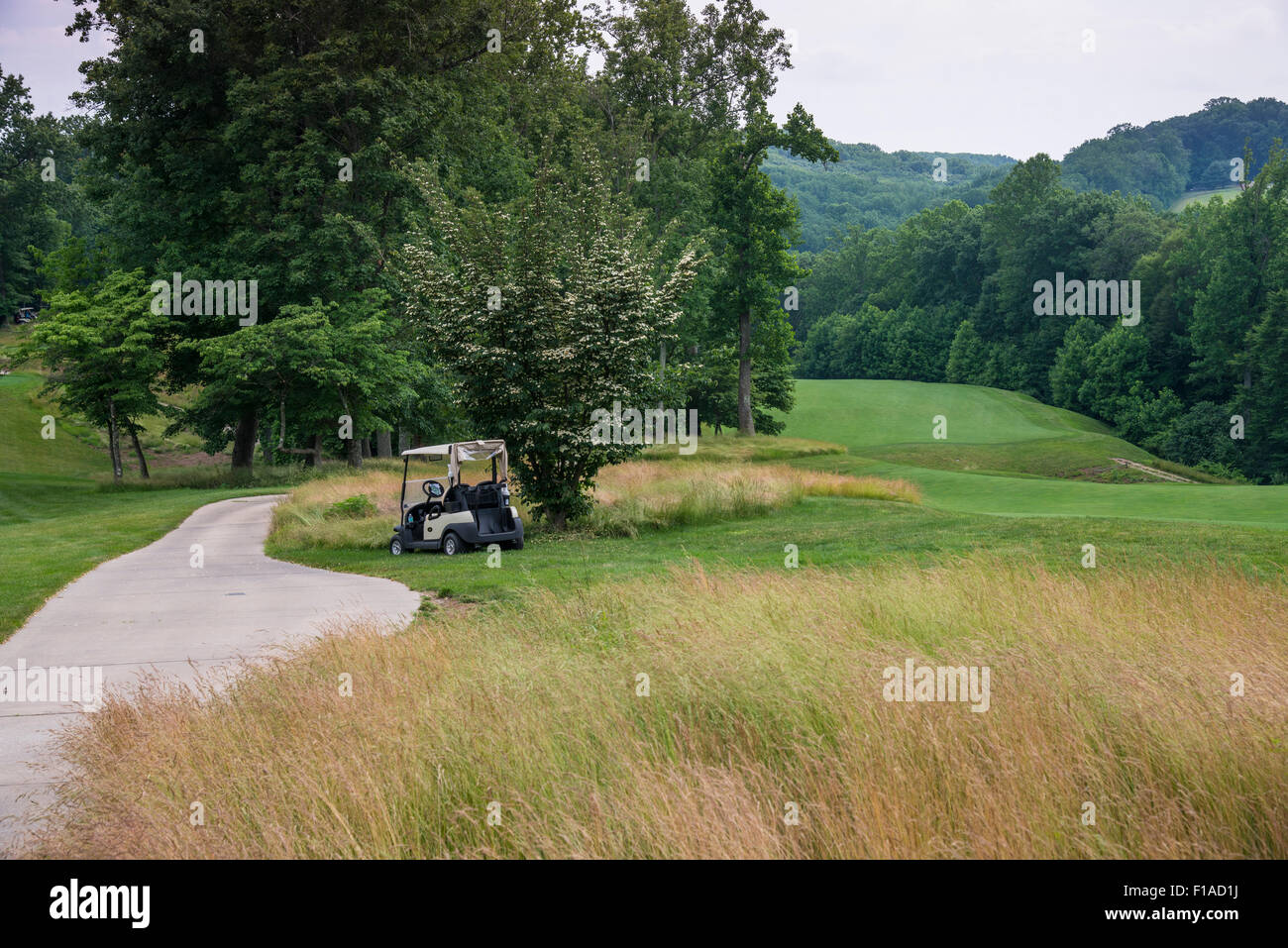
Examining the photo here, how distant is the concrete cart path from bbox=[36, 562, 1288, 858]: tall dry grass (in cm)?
39

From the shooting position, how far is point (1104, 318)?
247 feet

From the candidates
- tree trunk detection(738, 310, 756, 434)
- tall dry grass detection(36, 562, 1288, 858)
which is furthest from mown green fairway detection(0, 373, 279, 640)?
tree trunk detection(738, 310, 756, 434)

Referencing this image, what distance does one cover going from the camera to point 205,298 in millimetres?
38656

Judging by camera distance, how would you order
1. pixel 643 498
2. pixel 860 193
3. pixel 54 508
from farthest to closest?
pixel 860 193 → pixel 54 508 → pixel 643 498

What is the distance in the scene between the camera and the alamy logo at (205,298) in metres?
37.7

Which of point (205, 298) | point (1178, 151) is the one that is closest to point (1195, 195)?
point (1178, 151)

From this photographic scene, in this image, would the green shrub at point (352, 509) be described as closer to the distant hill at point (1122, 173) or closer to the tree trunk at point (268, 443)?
the tree trunk at point (268, 443)

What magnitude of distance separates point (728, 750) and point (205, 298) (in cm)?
3900

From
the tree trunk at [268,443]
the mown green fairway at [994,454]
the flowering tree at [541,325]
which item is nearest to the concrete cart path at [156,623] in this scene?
the flowering tree at [541,325]

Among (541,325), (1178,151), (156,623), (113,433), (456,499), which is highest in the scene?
(1178,151)

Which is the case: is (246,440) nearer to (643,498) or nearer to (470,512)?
(643,498)
